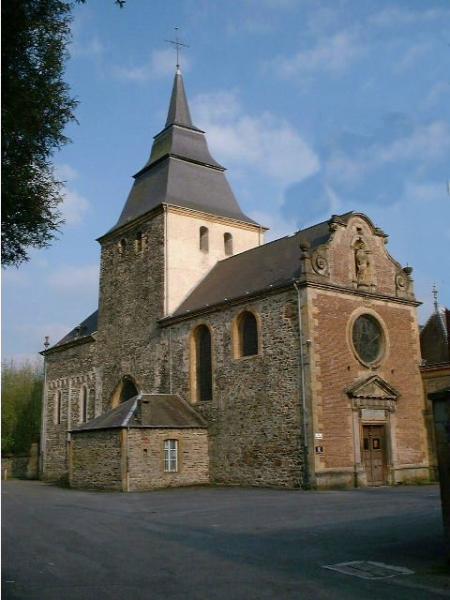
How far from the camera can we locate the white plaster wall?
100 feet

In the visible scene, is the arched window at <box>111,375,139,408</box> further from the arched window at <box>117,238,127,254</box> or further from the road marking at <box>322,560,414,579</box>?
the road marking at <box>322,560,414,579</box>

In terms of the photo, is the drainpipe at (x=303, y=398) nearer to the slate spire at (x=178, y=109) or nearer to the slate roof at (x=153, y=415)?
the slate roof at (x=153, y=415)

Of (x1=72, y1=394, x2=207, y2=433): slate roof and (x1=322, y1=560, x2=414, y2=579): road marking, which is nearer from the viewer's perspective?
(x1=322, y1=560, x2=414, y2=579): road marking

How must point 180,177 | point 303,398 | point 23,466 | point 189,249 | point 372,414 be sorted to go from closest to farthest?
point 303,398 < point 372,414 < point 189,249 < point 180,177 < point 23,466

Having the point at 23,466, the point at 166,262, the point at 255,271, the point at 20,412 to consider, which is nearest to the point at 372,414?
the point at 255,271

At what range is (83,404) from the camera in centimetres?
3447

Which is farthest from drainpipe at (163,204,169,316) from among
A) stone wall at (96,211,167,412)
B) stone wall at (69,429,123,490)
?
stone wall at (69,429,123,490)

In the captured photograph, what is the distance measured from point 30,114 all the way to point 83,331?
2928cm

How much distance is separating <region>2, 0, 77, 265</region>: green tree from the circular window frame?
16083 mm

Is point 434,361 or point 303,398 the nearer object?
point 303,398

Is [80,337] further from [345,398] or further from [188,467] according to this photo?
[345,398]

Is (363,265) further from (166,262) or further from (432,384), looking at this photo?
(166,262)

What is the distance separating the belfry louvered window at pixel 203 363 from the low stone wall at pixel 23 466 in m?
16.1

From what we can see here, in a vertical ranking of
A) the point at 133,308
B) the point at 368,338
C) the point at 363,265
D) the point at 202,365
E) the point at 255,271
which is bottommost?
the point at 202,365
